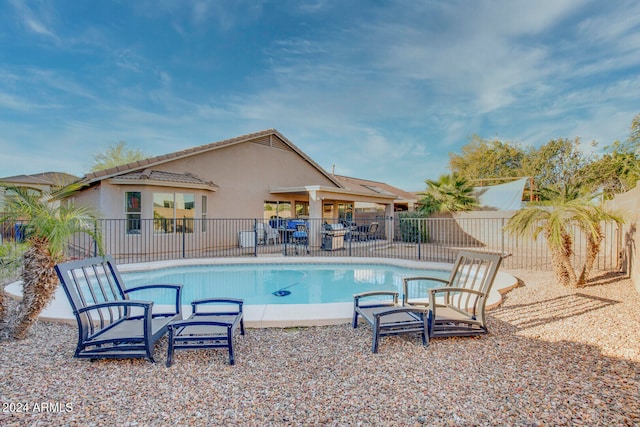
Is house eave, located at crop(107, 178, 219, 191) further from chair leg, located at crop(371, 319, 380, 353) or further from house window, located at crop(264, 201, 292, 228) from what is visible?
chair leg, located at crop(371, 319, 380, 353)

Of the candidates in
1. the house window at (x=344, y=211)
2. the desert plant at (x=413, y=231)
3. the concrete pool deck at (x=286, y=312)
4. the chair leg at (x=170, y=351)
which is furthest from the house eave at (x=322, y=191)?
the chair leg at (x=170, y=351)

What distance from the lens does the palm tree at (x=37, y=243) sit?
3607 millimetres

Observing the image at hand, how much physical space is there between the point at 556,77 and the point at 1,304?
20.9m

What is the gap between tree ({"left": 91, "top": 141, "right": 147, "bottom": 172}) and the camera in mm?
29688

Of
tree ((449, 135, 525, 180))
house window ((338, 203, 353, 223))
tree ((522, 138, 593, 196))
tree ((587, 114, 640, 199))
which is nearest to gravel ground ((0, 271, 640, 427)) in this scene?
tree ((587, 114, 640, 199))

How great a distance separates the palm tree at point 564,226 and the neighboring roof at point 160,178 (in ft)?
34.8

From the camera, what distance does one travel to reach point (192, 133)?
21.8 metres

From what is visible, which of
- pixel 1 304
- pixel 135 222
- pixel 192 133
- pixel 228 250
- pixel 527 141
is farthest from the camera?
pixel 527 141

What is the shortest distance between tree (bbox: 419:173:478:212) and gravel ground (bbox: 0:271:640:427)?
12.5 m

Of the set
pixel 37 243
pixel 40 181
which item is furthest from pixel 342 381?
pixel 40 181

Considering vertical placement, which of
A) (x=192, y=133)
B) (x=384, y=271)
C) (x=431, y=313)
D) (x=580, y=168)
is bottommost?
(x=384, y=271)

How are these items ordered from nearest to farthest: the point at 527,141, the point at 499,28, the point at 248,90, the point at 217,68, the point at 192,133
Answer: the point at 499,28 < the point at 217,68 < the point at 248,90 < the point at 192,133 < the point at 527,141

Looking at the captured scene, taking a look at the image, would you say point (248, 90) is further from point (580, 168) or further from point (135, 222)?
point (580, 168)

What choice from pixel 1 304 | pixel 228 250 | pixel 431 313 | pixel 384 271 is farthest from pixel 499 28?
pixel 1 304
